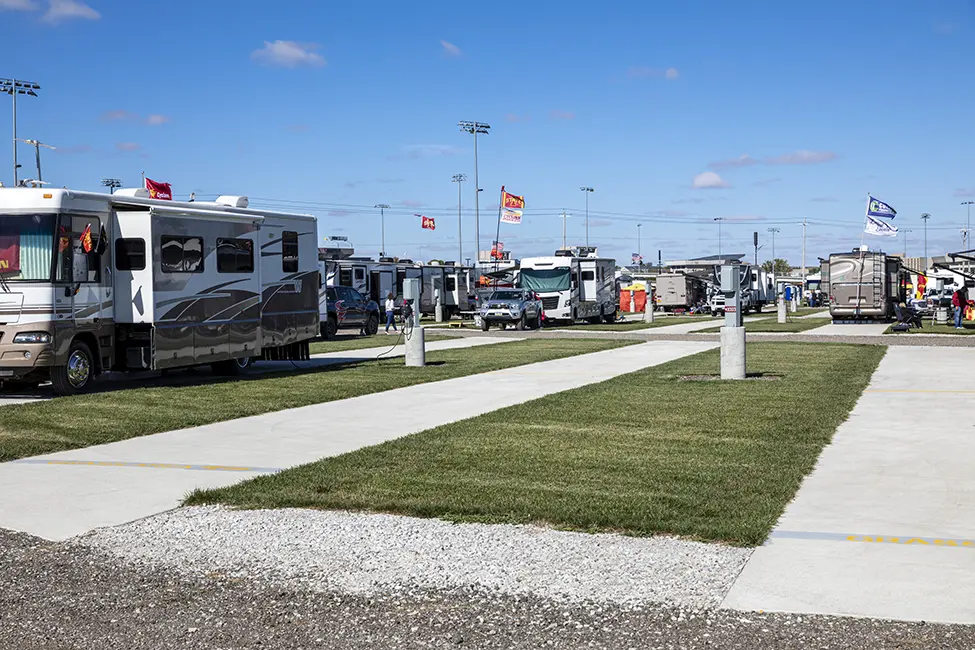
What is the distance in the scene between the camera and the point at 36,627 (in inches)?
212

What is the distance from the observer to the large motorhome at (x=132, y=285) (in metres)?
16.1

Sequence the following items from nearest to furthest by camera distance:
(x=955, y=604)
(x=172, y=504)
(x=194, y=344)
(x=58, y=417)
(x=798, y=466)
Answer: (x=955, y=604) < (x=172, y=504) < (x=798, y=466) < (x=58, y=417) < (x=194, y=344)

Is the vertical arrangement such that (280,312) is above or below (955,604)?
above

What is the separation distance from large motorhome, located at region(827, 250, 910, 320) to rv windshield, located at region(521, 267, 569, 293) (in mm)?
11041

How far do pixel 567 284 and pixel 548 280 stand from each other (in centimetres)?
82

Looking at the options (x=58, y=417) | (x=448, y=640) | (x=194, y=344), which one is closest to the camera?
(x=448, y=640)

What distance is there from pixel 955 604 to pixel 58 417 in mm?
11196

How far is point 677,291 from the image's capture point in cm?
6794

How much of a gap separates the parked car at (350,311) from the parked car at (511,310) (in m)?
4.82

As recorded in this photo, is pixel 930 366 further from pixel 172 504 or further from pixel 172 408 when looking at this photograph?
pixel 172 504

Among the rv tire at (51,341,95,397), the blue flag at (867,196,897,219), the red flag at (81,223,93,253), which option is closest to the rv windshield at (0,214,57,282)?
the red flag at (81,223,93,253)

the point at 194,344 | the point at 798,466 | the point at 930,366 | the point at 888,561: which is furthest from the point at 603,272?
the point at 888,561

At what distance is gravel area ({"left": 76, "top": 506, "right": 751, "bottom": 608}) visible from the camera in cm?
598

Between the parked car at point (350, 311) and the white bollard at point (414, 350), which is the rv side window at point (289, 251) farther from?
the parked car at point (350, 311)
